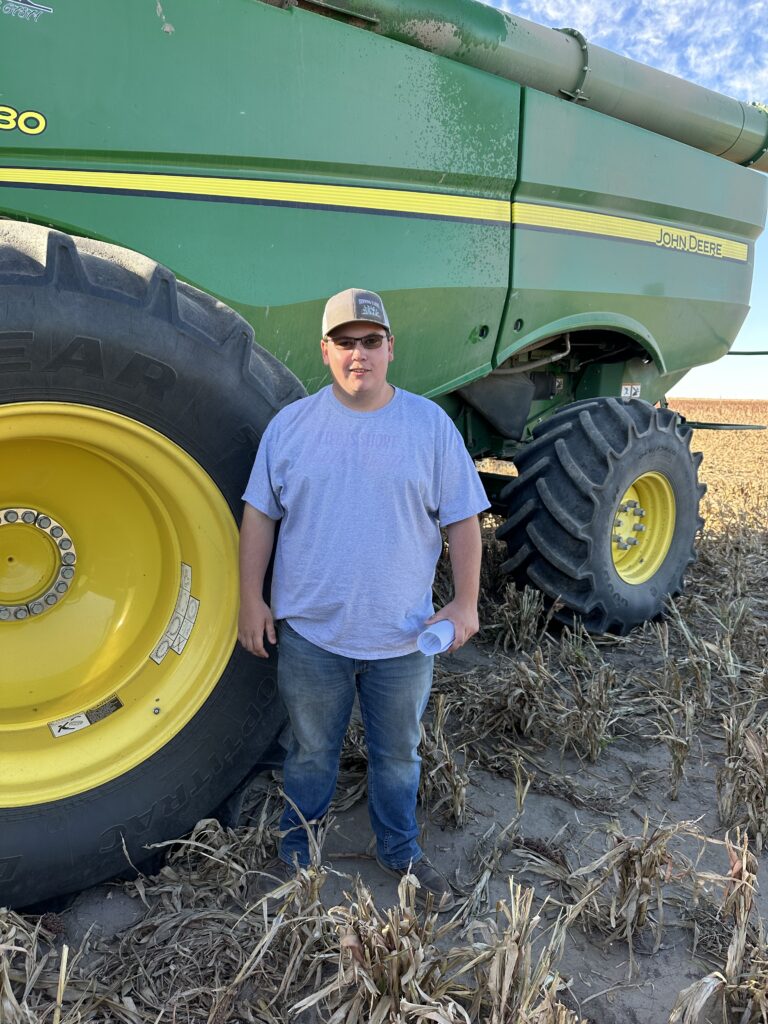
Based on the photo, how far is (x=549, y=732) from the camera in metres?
2.94

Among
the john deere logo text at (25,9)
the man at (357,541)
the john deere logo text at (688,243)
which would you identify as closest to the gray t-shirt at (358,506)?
the man at (357,541)

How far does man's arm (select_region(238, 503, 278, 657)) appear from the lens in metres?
2.07

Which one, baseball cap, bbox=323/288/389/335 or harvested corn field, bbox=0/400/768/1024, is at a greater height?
baseball cap, bbox=323/288/389/335

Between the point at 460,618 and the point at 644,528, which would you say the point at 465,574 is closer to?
the point at 460,618

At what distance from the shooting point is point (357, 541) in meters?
2.00

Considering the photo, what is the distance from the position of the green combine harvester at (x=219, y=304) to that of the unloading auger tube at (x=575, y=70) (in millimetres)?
14

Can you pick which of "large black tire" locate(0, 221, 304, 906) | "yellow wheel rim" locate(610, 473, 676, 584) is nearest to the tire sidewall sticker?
"large black tire" locate(0, 221, 304, 906)

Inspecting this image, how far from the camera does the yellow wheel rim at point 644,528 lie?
13.2ft

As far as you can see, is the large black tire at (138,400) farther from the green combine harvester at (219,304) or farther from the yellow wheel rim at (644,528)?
the yellow wheel rim at (644,528)

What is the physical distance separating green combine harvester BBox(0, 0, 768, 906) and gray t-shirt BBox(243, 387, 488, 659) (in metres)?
0.16

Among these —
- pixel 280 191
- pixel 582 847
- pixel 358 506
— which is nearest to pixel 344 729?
pixel 358 506

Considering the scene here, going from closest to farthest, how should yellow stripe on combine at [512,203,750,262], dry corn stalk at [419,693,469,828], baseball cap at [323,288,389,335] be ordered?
baseball cap at [323,288,389,335] < dry corn stalk at [419,693,469,828] < yellow stripe on combine at [512,203,750,262]

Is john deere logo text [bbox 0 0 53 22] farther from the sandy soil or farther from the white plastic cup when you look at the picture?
the sandy soil

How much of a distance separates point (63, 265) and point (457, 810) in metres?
1.70
